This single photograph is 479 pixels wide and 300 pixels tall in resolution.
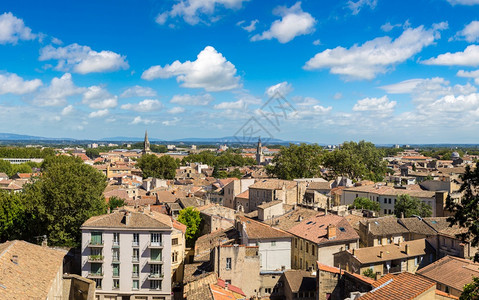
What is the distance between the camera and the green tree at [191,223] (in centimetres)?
4359

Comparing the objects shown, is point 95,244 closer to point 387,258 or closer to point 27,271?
point 27,271

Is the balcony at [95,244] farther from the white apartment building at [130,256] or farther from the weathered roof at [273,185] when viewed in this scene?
the weathered roof at [273,185]

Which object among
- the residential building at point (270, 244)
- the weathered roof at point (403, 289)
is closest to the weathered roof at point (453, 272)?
the weathered roof at point (403, 289)

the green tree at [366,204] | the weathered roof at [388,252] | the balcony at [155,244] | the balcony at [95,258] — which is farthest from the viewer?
the green tree at [366,204]

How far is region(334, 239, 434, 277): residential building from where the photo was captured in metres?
32.5

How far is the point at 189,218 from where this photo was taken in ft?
145

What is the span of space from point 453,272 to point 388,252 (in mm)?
7090

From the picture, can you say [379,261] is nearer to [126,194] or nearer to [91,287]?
[91,287]

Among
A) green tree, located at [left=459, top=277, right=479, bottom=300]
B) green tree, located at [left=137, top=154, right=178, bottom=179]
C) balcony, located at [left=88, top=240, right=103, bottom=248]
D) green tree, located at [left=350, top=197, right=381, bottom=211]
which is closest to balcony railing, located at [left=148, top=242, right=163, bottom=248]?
balcony, located at [left=88, top=240, right=103, bottom=248]

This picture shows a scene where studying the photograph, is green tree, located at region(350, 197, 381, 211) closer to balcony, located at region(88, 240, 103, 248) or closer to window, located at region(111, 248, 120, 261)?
window, located at region(111, 248, 120, 261)

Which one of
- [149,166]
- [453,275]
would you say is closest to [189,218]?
[453,275]

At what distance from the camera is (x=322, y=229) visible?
121ft

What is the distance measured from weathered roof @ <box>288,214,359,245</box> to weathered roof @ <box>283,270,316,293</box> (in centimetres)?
340

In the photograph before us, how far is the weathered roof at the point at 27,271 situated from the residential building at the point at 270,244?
14604 mm
